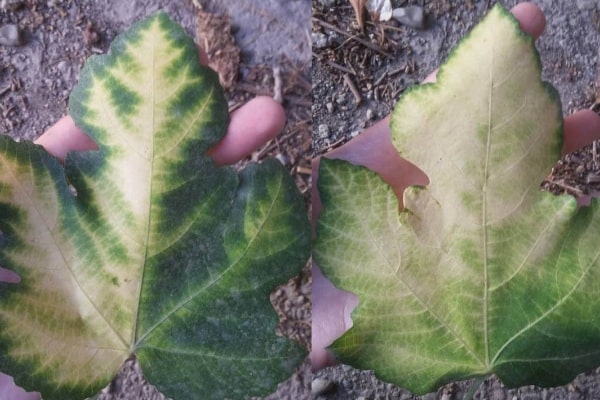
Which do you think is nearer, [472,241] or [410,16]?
[472,241]

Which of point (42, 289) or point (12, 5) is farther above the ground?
point (12, 5)

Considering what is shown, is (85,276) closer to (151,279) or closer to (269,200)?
(151,279)

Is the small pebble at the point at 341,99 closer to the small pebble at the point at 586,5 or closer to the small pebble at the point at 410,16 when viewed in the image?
the small pebble at the point at 410,16

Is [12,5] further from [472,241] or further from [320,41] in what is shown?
[472,241]

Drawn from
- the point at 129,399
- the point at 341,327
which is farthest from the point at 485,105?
the point at 129,399

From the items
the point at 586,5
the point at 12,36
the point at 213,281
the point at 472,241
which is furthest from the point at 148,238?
the point at 586,5

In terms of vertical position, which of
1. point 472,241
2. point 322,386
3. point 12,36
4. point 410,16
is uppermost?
point 12,36
